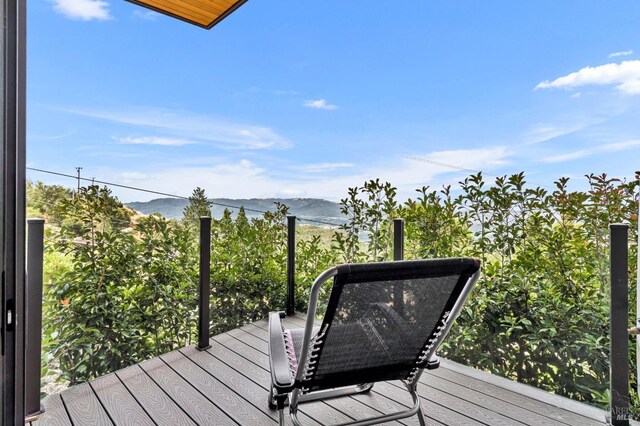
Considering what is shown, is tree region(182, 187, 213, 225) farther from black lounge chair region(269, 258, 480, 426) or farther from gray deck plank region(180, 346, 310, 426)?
black lounge chair region(269, 258, 480, 426)

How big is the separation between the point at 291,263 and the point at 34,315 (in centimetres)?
226

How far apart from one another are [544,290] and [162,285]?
3062mm

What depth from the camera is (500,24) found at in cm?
362

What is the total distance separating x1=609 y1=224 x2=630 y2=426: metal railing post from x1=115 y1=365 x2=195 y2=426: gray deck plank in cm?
238

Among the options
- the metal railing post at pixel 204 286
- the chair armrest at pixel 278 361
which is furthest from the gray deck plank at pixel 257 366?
the chair armrest at pixel 278 361

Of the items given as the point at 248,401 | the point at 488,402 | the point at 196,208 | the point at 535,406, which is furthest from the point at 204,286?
the point at 535,406

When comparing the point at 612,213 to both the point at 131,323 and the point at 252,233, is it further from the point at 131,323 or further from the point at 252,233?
the point at 131,323

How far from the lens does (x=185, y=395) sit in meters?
2.19

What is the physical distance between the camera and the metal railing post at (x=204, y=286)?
2902mm

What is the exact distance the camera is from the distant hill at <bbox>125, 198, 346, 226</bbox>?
124 inches

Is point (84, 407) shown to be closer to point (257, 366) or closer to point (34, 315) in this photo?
point (34, 315)

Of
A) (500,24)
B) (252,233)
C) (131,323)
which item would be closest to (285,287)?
(252,233)

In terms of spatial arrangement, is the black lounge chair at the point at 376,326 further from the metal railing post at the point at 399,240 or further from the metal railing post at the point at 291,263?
the metal railing post at the point at 291,263

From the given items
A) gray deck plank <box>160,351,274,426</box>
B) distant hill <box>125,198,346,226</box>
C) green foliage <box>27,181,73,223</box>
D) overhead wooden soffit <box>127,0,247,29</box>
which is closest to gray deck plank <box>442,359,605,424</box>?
gray deck plank <box>160,351,274,426</box>
